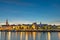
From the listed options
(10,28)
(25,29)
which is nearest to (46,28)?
(25,29)

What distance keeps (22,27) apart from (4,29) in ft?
36.9

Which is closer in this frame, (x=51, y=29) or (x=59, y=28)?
(x=51, y=29)

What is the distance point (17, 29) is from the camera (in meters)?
127

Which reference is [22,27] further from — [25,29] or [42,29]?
[42,29]

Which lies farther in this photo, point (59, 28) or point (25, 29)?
point (59, 28)

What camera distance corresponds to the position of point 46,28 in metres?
125

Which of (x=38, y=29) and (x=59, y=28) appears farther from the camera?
(x=59, y=28)

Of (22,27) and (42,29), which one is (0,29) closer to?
(22,27)

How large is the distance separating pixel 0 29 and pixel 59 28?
→ 3353cm

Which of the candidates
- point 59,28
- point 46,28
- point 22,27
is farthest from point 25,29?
point 59,28

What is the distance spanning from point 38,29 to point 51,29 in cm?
751

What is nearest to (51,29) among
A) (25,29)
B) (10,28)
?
(25,29)

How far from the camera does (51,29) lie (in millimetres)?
124312

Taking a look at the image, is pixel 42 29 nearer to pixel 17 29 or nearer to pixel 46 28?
pixel 46 28
